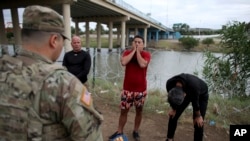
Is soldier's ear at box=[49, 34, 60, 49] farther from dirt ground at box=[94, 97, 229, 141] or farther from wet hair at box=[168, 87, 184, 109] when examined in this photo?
dirt ground at box=[94, 97, 229, 141]

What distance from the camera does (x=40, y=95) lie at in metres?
1.34

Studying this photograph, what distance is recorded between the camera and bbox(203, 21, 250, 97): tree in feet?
24.8

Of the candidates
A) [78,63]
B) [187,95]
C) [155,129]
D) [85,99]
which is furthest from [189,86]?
[85,99]

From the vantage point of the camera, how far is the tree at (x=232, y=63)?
298 inches

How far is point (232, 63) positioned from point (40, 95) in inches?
288

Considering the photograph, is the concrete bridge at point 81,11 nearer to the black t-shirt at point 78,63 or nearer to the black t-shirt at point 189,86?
the black t-shirt at point 78,63

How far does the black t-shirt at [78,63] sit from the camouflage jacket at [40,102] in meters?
3.65

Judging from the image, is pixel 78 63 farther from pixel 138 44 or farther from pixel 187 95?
pixel 187 95

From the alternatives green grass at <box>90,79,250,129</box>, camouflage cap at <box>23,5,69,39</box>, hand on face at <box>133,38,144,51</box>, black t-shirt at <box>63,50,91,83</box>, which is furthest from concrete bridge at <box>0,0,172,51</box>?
camouflage cap at <box>23,5,69,39</box>

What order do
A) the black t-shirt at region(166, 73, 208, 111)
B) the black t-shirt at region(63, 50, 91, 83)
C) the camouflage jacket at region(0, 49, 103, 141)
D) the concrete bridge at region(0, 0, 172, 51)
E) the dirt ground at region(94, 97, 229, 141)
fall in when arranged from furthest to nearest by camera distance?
the concrete bridge at region(0, 0, 172, 51)
the black t-shirt at region(63, 50, 91, 83)
the dirt ground at region(94, 97, 229, 141)
the black t-shirt at region(166, 73, 208, 111)
the camouflage jacket at region(0, 49, 103, 141)

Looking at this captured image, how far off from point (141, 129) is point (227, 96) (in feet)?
13.2

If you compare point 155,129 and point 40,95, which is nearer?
point 40,95

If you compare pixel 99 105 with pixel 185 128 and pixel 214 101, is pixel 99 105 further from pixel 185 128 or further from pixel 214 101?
pixel 214 101

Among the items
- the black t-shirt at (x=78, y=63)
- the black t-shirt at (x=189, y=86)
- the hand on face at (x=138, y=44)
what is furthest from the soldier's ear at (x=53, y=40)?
the black t-shirt at (x=78, y=63)
